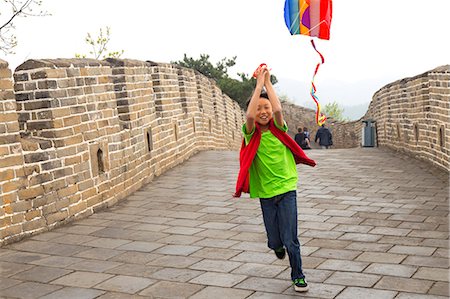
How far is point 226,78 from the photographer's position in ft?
120

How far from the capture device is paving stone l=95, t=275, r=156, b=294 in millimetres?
4301

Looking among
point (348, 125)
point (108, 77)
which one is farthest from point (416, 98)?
point (348, 125)

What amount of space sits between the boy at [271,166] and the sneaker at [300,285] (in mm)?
19

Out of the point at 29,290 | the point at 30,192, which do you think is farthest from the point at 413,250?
the point at 30,192

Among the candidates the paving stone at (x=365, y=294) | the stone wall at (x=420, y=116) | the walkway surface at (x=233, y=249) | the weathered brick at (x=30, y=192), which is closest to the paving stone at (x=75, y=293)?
the walkway surface at (x=233, y=249)

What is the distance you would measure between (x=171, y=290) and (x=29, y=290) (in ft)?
3.14

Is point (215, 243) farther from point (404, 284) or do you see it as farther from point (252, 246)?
point (404, 284)

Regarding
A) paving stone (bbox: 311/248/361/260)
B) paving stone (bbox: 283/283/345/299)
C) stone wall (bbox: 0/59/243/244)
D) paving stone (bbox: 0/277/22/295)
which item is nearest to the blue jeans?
paving stone (bbox: 283/283/345/299)

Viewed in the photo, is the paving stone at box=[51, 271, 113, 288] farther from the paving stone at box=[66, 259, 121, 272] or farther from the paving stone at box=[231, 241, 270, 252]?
the paving stone at box=[231, 241, 270, 252]

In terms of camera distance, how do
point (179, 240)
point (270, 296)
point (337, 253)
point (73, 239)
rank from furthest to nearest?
point (73, 239) < point (179, 240) < point (337, 253) < point (270, 296)

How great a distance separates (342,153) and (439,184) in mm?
4286

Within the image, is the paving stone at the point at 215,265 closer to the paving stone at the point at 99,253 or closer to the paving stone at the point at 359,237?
the paving stone at the point at 99,253

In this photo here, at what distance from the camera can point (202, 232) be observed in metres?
5.88

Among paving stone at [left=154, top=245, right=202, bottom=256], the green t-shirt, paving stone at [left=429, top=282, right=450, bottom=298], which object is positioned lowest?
paving stone at [left=429, top=282, right=450, bottom=298]
